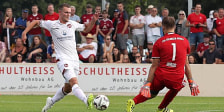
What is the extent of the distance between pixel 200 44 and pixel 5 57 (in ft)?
23.1

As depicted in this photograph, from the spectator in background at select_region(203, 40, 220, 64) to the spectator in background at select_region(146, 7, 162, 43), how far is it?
1856mm

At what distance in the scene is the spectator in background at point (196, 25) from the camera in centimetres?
2105

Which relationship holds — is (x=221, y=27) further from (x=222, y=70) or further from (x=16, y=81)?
(x=16, y=81)

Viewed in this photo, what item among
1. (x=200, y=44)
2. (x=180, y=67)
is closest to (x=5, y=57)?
(x=200, y=44)

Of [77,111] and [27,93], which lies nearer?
[77,111]

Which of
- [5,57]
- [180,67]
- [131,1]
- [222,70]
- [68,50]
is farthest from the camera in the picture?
[131,1]

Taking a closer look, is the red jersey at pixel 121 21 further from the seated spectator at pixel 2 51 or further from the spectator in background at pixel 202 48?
the seated spectator at pixel 2 51

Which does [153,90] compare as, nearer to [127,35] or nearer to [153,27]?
[153,27]

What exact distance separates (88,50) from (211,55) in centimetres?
421

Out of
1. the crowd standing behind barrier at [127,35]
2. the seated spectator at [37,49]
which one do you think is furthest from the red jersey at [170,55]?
the seated spectator at [37,49]

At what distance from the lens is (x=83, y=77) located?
20.3m

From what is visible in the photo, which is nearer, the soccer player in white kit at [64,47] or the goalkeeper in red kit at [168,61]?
the goalkeeper in red kit at [168,61]

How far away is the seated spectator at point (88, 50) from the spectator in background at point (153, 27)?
1930 millimetres

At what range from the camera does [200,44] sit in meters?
21.2
